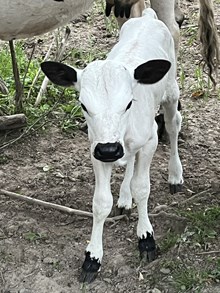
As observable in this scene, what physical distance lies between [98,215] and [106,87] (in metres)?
0.75

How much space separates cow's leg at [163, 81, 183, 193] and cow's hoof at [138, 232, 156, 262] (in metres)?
0.75

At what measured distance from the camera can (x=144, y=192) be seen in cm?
404

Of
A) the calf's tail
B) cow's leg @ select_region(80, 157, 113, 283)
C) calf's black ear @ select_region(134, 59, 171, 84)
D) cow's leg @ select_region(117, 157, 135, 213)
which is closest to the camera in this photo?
calf's black ear @ select_region(134, 59, 171, 84)

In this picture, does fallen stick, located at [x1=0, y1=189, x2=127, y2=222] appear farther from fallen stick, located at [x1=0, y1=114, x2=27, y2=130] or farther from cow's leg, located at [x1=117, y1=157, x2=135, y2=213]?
fallen stick, located at [x1=0, y1=114, x2=27, y2=130]

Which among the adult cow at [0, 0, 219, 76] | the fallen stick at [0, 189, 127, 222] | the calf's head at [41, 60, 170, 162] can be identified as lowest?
the fallen stick at [0, 189, 127, 222]

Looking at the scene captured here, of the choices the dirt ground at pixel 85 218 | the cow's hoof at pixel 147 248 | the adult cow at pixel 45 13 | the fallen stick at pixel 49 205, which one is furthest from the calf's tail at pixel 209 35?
the cow's hoof at pixel 147 248

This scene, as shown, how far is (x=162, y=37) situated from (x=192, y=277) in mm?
1358

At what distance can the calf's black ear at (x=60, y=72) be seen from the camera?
3672 mm

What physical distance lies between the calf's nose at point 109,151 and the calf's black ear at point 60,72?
0.45 m

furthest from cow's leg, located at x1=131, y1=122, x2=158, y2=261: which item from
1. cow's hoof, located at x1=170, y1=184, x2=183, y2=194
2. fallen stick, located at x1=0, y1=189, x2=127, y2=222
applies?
cow's hoof, located at x1=170, y1=184, x2=183, y2=194

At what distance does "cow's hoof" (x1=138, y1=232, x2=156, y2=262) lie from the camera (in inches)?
160

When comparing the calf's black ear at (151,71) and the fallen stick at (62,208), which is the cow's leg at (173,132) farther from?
the calf's black ear at (151,71)

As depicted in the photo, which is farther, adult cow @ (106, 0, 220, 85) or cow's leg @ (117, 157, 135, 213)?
adult cow @ (106, 0, 220, 85)

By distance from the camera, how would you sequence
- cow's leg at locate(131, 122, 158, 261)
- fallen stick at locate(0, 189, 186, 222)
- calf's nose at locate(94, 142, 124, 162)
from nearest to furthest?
calf's nose at locate(94, 142, 124, 162), cow's leg at locate(131, 122, 158, 261), fallen stick at locate(0, 189, 186, 222)
